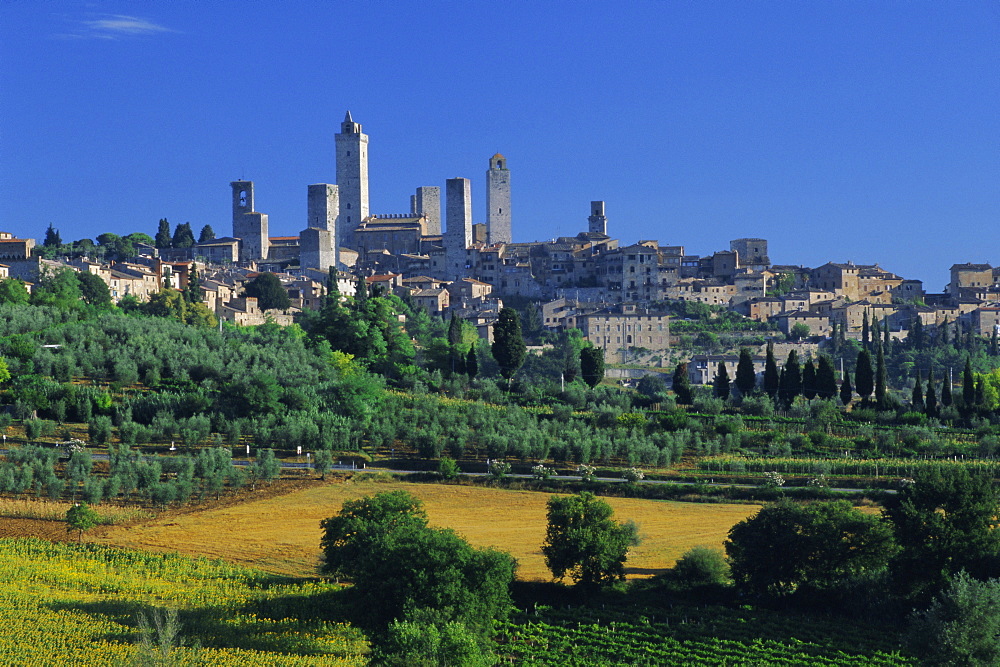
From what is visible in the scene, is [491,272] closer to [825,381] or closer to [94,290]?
[94,290]

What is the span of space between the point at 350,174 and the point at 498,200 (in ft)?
43.6

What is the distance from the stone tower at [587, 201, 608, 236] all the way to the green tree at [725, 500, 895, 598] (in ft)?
310

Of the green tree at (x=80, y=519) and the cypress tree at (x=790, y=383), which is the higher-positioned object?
the cypress tree at (x=790, y=383)

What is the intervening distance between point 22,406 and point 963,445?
3302 cm

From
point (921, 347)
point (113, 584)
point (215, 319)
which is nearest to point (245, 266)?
point (215, 319)

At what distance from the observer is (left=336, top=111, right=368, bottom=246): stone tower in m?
123

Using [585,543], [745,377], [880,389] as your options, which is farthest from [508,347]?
[585,543]

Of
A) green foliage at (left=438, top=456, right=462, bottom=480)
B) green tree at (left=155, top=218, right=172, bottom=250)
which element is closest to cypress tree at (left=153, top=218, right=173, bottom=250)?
green tree at (left=155, top=218, right=172, bottom=250)

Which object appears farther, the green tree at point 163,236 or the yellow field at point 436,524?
the green tree at point 163,236

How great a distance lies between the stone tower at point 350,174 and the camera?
403ft

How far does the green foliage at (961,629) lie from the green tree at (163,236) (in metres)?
92.9

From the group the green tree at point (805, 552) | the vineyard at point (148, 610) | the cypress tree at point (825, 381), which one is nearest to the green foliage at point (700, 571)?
the green tree at point (805, 552)

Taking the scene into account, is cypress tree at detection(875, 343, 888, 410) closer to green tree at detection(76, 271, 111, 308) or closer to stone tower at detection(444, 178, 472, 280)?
green tree at detection(76, 271, 111, 308)

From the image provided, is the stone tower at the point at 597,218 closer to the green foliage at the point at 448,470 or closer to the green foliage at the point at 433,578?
the green foliage at the point at 448,470
